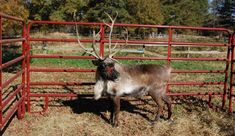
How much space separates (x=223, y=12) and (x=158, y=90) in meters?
63.4

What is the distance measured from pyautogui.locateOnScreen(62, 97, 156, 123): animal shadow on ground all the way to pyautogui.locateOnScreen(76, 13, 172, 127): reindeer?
62cm

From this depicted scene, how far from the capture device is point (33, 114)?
22.8 ft

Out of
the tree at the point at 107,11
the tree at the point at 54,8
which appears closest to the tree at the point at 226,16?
the tree at the point at 107,11

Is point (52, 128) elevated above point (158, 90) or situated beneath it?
situated beneath

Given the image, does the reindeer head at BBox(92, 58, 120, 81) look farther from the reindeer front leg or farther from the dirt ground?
the dirt ground

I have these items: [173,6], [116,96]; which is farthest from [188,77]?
[173,6]

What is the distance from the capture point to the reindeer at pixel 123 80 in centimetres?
625

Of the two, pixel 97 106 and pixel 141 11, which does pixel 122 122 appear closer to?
pixel 97 106

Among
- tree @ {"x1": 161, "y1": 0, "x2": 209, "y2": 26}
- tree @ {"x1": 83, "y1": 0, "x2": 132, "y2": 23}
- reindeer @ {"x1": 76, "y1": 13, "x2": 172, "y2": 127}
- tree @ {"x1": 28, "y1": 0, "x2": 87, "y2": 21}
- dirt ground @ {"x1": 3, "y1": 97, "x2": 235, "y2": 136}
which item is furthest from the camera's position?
tree @ {"x1": 161, "y1": 0, "x2": 209, "y2": 26}

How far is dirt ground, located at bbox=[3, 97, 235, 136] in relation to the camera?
20.1 feet

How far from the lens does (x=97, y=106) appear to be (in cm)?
764

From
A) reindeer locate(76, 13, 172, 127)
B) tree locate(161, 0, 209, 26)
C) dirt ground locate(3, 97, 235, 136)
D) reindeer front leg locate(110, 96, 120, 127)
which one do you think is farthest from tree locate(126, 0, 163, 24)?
reindeer front leg locate(110, 96, 120, 127)

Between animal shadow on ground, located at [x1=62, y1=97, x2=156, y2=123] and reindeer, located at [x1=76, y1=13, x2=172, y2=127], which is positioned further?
animal shadow on ground, located at [x1=62, y1=97, x2=156, y2=123]

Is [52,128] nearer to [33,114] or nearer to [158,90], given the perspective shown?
[33,114]
